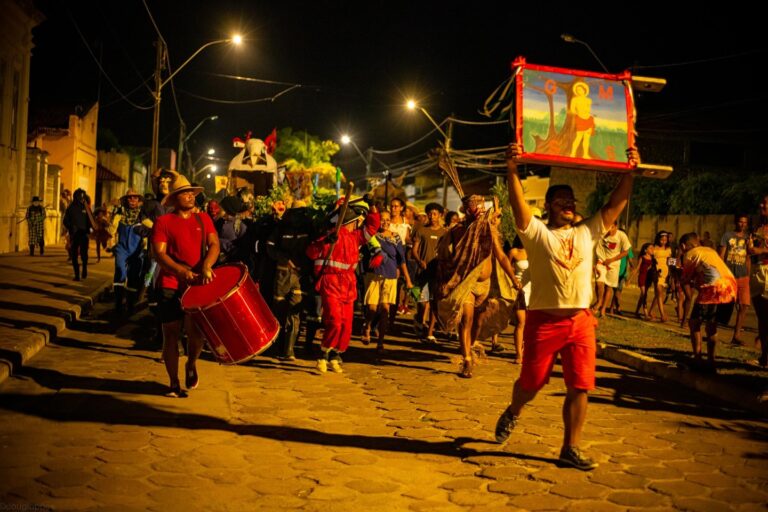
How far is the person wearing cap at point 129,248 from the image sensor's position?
40.7 feet

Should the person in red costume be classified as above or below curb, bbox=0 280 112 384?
above

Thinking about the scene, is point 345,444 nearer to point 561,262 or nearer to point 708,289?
point 561,262

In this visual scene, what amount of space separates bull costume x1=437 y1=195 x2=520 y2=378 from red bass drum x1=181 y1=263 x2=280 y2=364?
277 cm

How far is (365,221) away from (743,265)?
5.96m

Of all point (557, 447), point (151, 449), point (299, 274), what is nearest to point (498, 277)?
point (299, 274)

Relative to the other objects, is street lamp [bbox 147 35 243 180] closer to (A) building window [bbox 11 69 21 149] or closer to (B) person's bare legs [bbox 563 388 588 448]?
(A) building window [bbox 11 69 21 149]

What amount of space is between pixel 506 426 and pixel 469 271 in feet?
11.6

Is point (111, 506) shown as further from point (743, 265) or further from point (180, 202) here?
point (743, 265)

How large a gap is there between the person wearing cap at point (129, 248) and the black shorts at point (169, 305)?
193 inches

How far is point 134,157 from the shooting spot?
220 feet

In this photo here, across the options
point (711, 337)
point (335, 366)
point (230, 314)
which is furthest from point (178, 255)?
point (711, 337)

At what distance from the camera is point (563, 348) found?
5531mm

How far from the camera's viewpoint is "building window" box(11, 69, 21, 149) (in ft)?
87.0

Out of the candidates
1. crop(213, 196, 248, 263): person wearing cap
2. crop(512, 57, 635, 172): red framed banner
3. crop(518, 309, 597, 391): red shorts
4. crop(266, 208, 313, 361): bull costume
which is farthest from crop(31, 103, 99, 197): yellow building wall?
crop(518, 309, 597, 391): red shorts
